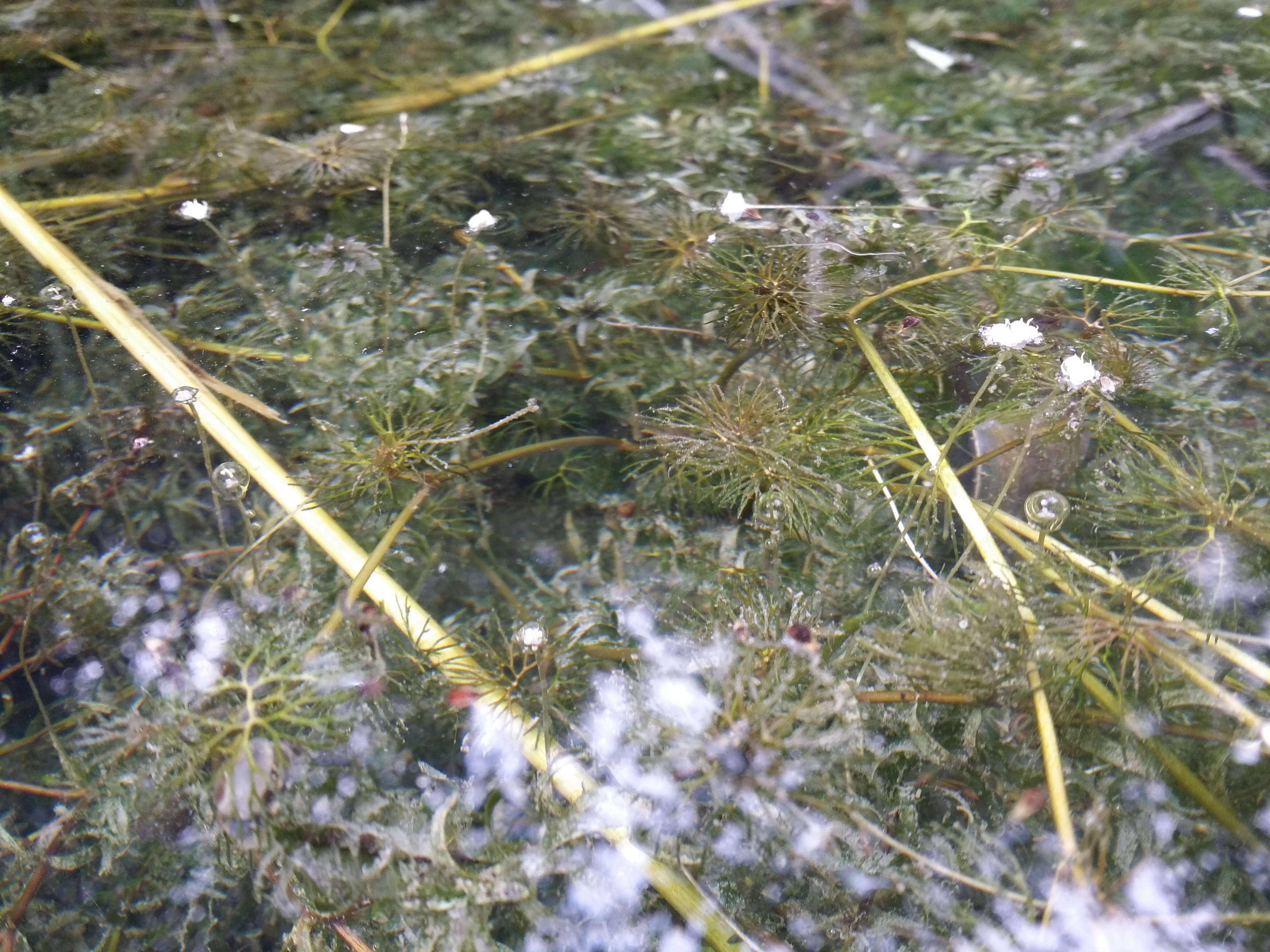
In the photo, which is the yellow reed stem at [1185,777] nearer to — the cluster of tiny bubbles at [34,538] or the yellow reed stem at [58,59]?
the cluster of tiny bubbles at [34,538]

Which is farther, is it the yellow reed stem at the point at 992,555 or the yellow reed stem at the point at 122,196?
the yellow reed stem at the point at 122,196

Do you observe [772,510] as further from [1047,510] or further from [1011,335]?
[1011,335]

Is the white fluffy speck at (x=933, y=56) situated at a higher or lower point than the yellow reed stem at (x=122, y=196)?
higher

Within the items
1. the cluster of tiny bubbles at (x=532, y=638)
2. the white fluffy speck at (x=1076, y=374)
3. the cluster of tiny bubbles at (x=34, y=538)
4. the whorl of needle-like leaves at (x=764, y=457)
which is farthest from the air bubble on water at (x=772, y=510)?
the cluster of tiny bubbles at (x=34, y=538)

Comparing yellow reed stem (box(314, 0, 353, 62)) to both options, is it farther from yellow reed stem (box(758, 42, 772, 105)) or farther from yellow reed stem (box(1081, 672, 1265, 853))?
yellow reed stem (box(1081, 672, 1265, 853))

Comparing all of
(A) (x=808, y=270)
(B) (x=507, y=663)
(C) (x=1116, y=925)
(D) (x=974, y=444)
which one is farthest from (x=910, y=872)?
(A) (x=808, y=270)

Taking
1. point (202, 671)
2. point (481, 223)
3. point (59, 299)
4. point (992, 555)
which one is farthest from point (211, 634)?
point (992, 555)

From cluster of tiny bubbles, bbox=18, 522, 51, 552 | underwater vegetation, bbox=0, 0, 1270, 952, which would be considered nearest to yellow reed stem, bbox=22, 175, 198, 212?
underwater vegetation, bbox=0, 0, 1270, 952

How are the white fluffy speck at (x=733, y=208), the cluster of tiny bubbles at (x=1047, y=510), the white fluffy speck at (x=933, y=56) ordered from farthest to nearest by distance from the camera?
the white fluffy speck at (x=933, y=56)
the white fluffy speck at (x=733, y=208)
the cluster of tiny bubbles at (x=1047, y=510)
